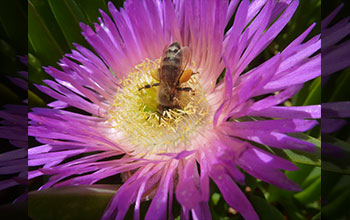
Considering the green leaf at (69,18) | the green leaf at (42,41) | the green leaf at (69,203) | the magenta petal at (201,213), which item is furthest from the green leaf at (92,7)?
the magenta petal at (201,213)


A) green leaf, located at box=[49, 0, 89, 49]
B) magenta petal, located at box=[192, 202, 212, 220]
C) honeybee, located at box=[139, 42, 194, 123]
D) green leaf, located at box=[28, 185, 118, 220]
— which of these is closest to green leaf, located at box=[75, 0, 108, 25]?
green leaf, located at box=[49, 0, 89, 49]

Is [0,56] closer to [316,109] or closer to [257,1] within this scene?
[257,1]

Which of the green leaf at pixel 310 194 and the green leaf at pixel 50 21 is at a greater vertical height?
the green leaf at pixel 50 21

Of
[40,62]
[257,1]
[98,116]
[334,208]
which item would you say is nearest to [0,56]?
[40,62]

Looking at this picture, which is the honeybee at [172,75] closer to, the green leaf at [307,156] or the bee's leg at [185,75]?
the bee's leg at [185,75]

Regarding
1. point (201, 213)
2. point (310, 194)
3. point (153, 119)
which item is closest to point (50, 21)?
point (153, 119)

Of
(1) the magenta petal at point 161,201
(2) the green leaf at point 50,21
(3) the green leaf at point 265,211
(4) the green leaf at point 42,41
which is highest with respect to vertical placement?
(2) the green leaf at point 50,21

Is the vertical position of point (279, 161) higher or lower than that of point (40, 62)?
lower
